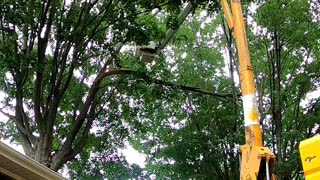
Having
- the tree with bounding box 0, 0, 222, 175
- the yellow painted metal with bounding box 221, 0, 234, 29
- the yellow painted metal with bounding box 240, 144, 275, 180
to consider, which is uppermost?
the tree with bounding box 0, 0, 222, 175

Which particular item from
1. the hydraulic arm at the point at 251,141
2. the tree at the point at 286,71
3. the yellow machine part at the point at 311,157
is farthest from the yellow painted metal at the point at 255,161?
the tree at the point at 286,71

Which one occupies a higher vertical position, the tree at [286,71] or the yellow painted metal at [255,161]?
the tree at [286,71]

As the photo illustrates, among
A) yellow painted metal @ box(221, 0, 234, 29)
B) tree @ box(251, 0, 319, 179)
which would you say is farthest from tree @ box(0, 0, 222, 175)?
yellow painted metal @ box(221, 0, 234, 29)

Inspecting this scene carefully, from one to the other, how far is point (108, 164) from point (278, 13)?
6985 millimetres

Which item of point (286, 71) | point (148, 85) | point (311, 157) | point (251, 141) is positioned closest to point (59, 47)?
point (148, 85)

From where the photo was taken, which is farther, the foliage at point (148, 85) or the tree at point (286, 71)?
the tree at point (286, 71)

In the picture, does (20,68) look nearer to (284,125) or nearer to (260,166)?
(260,166)

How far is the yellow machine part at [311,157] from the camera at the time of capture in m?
2.33

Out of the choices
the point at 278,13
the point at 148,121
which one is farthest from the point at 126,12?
the point at 148,121

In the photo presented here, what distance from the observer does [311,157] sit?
2.37m

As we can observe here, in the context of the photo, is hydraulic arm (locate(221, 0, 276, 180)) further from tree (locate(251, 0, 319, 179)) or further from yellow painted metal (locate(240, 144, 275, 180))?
tree (locate(251, 0, 319, 179))

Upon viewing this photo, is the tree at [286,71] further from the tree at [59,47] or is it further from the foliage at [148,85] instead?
the tree at [59,47]

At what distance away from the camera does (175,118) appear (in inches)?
556

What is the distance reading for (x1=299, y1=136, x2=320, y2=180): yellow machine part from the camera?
7.64 feet
